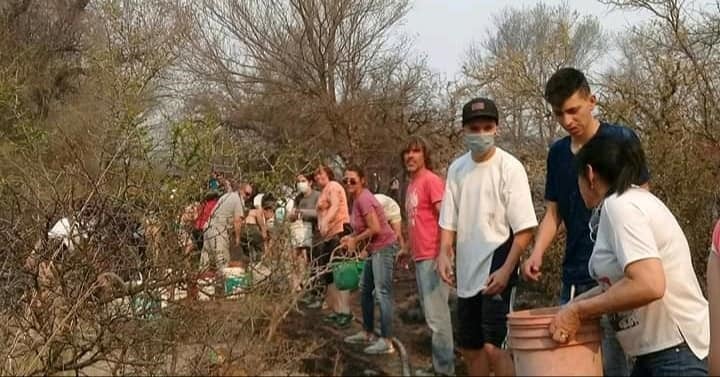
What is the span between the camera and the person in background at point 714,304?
137 inches

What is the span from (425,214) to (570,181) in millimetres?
1880

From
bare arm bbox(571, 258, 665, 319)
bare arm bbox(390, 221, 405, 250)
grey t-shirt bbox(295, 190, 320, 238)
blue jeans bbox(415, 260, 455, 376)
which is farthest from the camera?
grey t-shirt bbox(295, 190, 320, 238)

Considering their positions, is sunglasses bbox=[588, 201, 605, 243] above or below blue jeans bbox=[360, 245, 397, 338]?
above

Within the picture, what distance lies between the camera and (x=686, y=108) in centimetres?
1013

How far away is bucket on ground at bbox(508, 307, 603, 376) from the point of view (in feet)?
9.02

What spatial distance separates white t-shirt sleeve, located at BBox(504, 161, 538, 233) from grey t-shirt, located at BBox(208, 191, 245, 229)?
383 centimetres

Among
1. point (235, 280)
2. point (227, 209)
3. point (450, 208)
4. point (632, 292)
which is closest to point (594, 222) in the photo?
point (632, 292)

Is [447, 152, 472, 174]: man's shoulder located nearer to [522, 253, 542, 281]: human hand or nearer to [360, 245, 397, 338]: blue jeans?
[522, 253, 542, 281]: human hand

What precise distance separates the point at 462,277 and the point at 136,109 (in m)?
5.39

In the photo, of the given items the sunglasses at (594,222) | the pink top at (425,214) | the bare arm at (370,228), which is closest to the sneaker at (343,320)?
the pink top at (425,214)

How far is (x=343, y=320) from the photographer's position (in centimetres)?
593

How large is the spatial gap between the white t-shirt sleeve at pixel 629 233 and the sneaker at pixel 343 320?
2453mm

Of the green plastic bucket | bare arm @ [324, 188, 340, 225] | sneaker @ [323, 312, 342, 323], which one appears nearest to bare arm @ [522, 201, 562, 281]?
sneaker @ [323, 312, 342, 323]

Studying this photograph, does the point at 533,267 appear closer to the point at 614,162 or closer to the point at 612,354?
the point at 612,354
